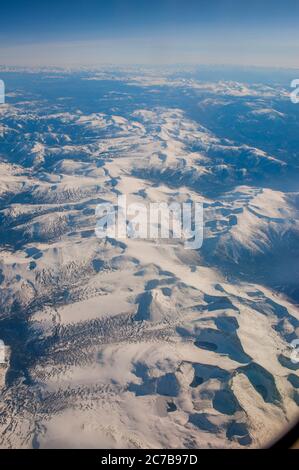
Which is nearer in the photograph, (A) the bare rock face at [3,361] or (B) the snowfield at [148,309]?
(B) the snowfield at [148,309]

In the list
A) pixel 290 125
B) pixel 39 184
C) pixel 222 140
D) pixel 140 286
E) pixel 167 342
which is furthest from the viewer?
pixel 290 125

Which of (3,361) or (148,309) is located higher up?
(148,309)

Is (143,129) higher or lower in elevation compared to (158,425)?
higher

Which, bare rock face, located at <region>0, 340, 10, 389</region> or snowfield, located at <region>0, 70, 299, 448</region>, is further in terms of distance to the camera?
bare rock face, located at <region>0, 340, 10, 389</region>

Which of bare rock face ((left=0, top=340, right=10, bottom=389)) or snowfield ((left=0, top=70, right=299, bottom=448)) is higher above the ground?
snowfield ((left=0, top=70, right=299, bottom=448))

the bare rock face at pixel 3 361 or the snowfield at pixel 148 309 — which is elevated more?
the snowfield at pixel 148 309

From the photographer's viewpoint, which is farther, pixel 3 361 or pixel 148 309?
pixel 148 309
